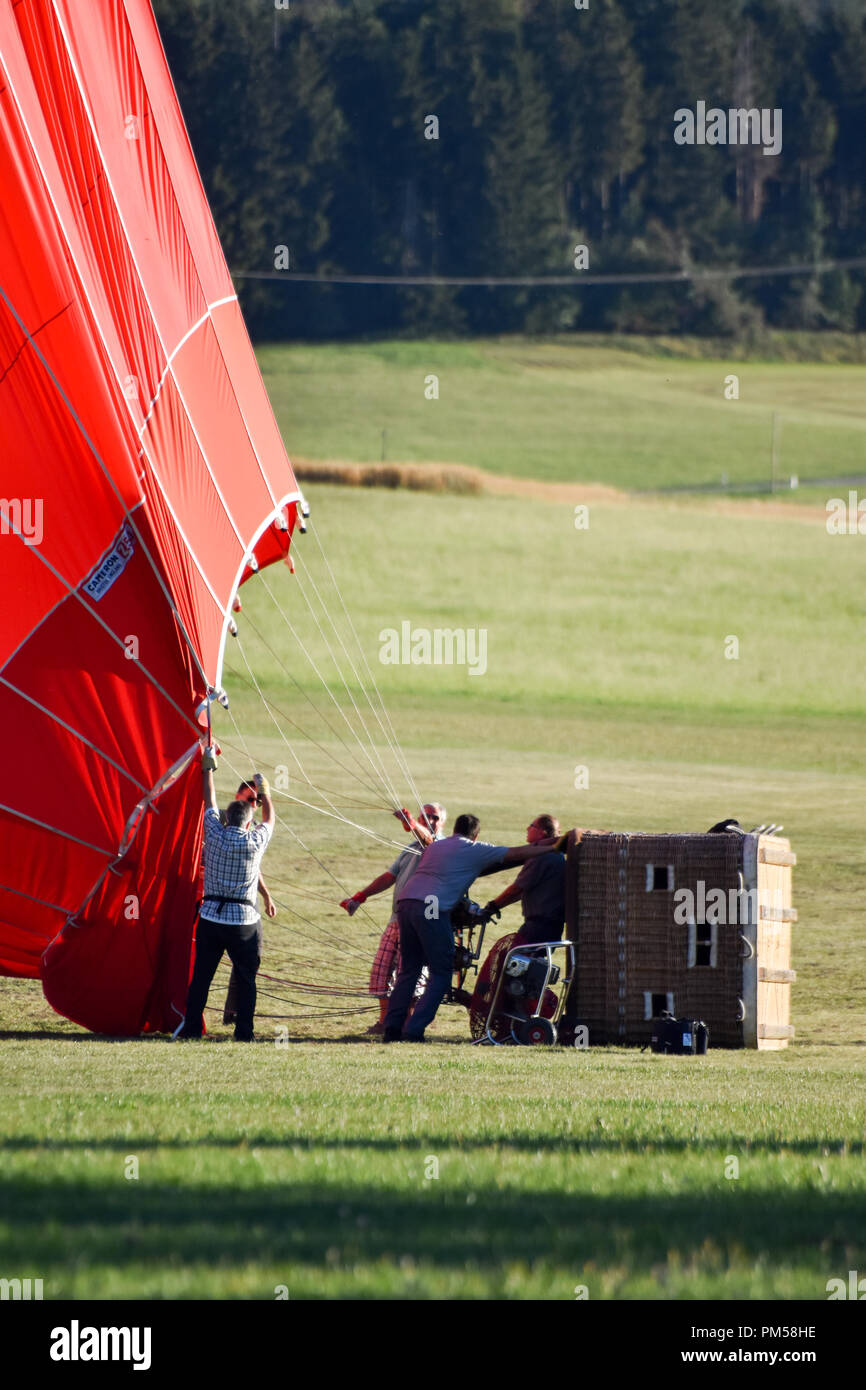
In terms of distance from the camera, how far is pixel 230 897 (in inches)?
445

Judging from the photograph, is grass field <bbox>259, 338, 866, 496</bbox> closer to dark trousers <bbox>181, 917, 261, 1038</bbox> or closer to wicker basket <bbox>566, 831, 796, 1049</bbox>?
wicker basket <bbox>566, 831, 796, 1049</bbox>

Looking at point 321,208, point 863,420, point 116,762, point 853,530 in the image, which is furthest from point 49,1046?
point 321,208

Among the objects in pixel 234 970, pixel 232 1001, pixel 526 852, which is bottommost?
pixel 232 1001

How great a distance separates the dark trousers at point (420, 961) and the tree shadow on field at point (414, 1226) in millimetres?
5948

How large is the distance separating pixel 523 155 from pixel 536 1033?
103761 millimetres

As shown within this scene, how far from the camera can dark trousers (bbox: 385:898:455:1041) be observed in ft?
38.9

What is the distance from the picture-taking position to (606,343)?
106 metres

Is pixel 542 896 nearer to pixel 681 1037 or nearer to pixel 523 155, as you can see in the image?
pixel 681 1037

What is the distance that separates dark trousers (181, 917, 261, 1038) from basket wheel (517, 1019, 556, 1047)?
1.71m

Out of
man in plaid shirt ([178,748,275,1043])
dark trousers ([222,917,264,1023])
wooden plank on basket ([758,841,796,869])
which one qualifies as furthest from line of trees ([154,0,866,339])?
man in plaid shirt ([178,748,275,1043])

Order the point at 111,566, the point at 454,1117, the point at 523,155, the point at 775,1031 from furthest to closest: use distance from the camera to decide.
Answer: the point at 523,155
the point at 111,566
the point at 775,1031
the point at 454,1117

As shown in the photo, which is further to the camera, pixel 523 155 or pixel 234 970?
pixel 523 155

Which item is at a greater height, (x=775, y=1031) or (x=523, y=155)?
(x=523, y=155)

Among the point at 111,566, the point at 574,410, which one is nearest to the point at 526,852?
the point at 111,566
